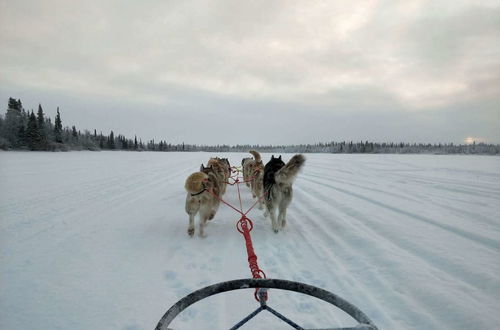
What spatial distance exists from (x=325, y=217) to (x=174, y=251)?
3.24 meters

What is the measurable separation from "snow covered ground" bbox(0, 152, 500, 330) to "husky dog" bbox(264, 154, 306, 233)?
12.2 inches

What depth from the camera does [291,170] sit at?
175 inches

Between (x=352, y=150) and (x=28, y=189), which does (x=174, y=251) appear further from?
(x=352, y=150)

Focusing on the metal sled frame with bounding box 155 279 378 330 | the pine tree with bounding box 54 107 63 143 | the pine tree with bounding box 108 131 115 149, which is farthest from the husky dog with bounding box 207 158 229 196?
the pine tree with bounding box 108 131 115 149

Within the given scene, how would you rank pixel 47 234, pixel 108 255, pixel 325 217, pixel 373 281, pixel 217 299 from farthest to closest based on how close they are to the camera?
pixel 325 217
pixel 47 234
pixel 108 255
pixel 373 281
pixel 217 299

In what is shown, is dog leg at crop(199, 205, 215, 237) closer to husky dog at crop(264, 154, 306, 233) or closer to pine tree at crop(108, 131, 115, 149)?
husky dog at crop(264, 154, 306, 233)

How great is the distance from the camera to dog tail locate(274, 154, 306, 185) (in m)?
4.39

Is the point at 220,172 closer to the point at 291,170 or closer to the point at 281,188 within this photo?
the point at 281,188

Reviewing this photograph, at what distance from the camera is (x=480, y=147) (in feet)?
173

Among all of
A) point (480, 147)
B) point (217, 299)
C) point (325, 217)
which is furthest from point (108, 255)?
point (480, 147)

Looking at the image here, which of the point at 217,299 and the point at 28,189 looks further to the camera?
the point at 28,189

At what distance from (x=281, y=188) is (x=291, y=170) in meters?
0.46

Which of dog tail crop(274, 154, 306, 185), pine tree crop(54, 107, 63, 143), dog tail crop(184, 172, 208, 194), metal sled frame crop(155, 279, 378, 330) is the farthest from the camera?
pine tree crop(54, 107, 63, 143)

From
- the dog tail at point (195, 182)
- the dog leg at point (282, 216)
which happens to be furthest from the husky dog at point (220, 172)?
the dog leg at point (282, 216)
